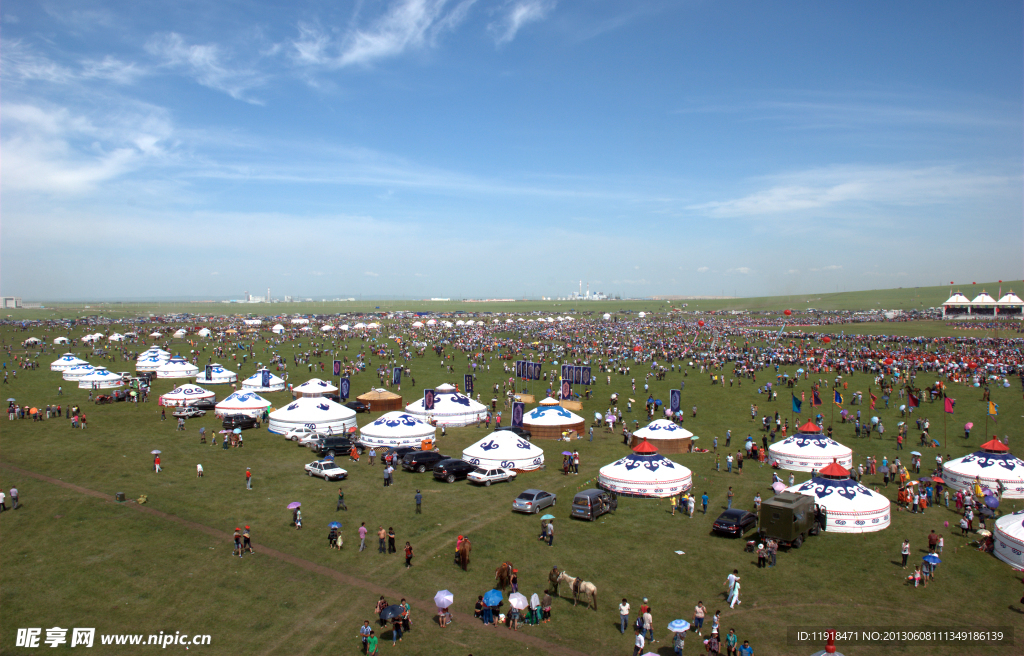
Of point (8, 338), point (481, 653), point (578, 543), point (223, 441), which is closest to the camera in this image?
point (481, 653)

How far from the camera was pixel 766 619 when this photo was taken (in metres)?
17.0

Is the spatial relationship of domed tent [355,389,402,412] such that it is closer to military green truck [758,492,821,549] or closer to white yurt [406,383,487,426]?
white yurt [406,383,487,426]

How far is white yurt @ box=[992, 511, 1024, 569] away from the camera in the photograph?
20188 millimetres

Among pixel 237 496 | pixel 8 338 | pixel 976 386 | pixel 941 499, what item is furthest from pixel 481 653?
pixel 8 338

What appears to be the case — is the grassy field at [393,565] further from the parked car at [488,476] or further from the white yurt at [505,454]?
the white yurt at [505,454]

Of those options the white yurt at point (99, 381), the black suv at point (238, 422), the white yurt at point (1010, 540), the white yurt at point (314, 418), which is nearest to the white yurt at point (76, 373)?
the white yurt at point (99, 381)

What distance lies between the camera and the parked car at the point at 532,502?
996 inches

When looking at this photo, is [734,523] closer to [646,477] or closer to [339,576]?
[646,477]

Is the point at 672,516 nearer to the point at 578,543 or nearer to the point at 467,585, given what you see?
the point at 578,543

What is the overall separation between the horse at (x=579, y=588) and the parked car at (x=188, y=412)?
3519 cm

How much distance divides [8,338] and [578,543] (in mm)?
114864

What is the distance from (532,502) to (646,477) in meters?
6.18

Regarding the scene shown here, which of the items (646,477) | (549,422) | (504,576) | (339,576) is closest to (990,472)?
(646,477)

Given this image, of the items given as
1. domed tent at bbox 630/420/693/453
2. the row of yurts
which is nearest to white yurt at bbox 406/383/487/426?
the row of yurts
